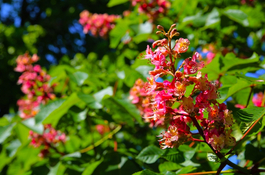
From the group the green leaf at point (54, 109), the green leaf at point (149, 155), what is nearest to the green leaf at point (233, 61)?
the green leaf at point (149, 155)

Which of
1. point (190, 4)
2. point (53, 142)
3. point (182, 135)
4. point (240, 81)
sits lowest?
point (53, 142)

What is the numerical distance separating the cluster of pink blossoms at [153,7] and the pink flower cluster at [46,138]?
112 centimetres

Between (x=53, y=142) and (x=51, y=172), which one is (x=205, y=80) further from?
(x=53, y=142)

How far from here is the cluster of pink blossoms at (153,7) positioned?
195 centimetres

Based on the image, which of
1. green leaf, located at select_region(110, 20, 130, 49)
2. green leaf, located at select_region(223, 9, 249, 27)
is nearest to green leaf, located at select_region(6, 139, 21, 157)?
green leaf, located at select_region(110, 20, 130, 49)

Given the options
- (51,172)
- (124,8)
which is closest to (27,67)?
(51,172)

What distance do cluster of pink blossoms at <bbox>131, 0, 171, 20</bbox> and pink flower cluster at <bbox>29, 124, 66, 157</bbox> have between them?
1124mm

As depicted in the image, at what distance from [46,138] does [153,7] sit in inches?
50.8

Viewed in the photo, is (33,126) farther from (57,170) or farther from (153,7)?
(153,7)

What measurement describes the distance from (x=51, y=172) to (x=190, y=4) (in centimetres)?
156

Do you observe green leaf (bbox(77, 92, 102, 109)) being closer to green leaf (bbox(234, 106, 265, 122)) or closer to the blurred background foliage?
the blurred background foliage

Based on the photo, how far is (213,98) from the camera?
2.66 feet

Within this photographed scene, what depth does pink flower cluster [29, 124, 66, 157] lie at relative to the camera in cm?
183

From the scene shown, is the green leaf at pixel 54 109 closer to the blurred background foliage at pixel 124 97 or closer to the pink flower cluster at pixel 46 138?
the blurred background foliage at pixel 124 97
